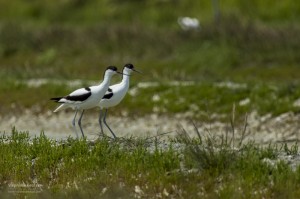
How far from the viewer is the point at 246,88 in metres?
27.8

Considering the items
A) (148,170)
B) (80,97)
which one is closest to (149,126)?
(80,97)

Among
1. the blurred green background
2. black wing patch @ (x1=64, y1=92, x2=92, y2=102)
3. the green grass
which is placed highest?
the blurred green background

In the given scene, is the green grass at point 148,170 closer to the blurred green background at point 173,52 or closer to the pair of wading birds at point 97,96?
the pair of wading birds at point 97,96

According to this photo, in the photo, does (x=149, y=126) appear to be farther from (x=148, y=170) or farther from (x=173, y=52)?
(x=148, y=170)

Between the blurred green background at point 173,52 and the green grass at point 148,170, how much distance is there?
11.7m

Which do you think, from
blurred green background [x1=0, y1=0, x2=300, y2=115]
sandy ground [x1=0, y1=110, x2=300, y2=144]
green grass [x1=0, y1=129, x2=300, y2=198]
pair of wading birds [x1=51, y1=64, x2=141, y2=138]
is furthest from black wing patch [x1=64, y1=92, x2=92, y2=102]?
blurred green background [x1=0, y1=0, x2=300, y2=115]

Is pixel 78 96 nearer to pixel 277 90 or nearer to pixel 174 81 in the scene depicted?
pixel 277 90

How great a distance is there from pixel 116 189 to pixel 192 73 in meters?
20.0

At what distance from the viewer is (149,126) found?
90.0ft

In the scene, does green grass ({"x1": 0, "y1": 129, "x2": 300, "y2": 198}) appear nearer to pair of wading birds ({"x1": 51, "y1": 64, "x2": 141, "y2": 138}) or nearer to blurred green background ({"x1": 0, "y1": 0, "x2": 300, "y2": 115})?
pair of wading birds ({"x1": 51, "y1": 64, "x2": 141, "y2": 138})

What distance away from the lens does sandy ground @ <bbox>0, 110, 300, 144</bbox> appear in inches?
966

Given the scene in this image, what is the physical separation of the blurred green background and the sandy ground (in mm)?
548

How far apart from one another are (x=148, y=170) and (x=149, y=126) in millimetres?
13230

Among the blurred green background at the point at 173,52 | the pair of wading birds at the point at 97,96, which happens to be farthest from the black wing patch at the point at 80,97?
the blurred green background at the point at 173,52
